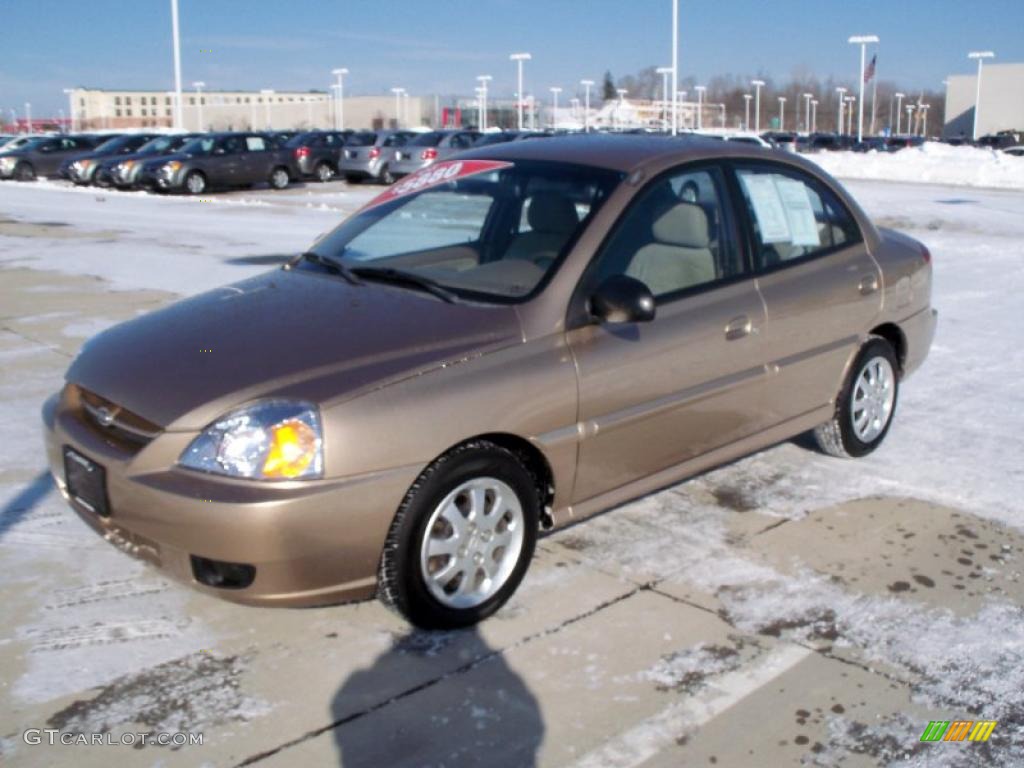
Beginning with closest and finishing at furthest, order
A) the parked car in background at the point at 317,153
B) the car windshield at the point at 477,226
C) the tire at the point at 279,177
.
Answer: the car windshield at the point at 477,226 → the tire at the point at 279,177 → the parked car in background at the point at 317,153

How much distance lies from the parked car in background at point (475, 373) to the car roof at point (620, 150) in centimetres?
2

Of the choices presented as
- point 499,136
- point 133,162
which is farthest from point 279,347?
point 499,136

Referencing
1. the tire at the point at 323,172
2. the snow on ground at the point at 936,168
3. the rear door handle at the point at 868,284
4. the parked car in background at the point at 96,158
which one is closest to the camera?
the rear door handle at the point at 868,284

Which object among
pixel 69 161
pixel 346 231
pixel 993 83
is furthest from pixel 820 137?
pixel 346 231

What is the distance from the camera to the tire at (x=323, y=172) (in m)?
31.5

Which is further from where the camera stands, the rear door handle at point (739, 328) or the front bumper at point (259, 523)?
the rear door handle at point (739, 328)

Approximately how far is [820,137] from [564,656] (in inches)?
2359

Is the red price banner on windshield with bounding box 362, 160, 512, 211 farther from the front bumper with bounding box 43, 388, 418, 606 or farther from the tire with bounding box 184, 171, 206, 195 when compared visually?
the tire with bounding box 184, 171, 206, 195

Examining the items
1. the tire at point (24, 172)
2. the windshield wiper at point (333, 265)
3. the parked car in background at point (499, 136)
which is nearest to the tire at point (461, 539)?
the windshield wiper at point (333, 265)

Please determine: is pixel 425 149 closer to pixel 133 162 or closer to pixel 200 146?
pixel 200 146

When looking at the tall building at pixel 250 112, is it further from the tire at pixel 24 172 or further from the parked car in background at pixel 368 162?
the parked car in background at pixel 368 162

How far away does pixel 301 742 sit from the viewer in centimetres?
304

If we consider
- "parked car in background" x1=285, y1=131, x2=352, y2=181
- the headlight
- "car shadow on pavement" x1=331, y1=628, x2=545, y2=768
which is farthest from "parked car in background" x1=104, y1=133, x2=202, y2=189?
"car shadow on pavement" x1=331, y1=628, x2=545, y2=768

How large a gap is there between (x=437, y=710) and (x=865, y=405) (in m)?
3.19
